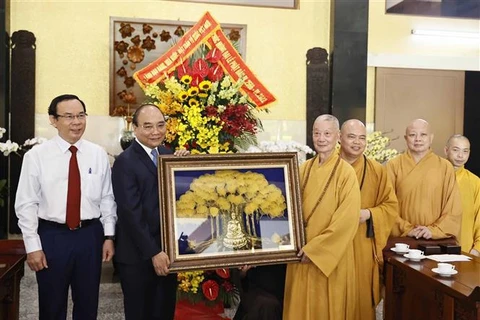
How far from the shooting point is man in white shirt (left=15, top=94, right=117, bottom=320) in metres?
2.33

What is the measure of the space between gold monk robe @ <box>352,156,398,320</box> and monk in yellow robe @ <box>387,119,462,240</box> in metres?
A: 0.30

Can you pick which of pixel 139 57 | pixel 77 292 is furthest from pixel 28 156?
pixel 139 57

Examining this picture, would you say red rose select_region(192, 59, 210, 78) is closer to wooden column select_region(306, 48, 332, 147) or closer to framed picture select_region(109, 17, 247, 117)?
framed picture select_region(109, 17, 247, 117)

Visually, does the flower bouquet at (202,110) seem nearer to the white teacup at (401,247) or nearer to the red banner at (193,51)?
the red banner at (193,51)

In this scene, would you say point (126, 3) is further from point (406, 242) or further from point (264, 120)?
point (406, 242)

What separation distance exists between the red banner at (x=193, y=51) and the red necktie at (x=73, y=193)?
3.85ft

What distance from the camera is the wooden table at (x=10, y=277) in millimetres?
2250

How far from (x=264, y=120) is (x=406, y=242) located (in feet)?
9.29

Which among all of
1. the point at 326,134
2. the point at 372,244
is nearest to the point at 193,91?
the point at 326,134

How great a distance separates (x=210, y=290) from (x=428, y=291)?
141 cm

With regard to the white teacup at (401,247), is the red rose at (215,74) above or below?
above

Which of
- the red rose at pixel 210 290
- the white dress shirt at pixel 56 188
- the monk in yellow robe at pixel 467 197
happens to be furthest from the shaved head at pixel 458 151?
the white dress shirt at pixel 56 188

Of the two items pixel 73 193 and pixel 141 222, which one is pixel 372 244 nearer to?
pixel 141 222

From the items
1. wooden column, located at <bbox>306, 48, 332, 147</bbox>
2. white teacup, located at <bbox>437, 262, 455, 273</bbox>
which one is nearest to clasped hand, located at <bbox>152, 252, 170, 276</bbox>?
white teacup, located at <bbox>437, 262, 455, 273</bbox>
